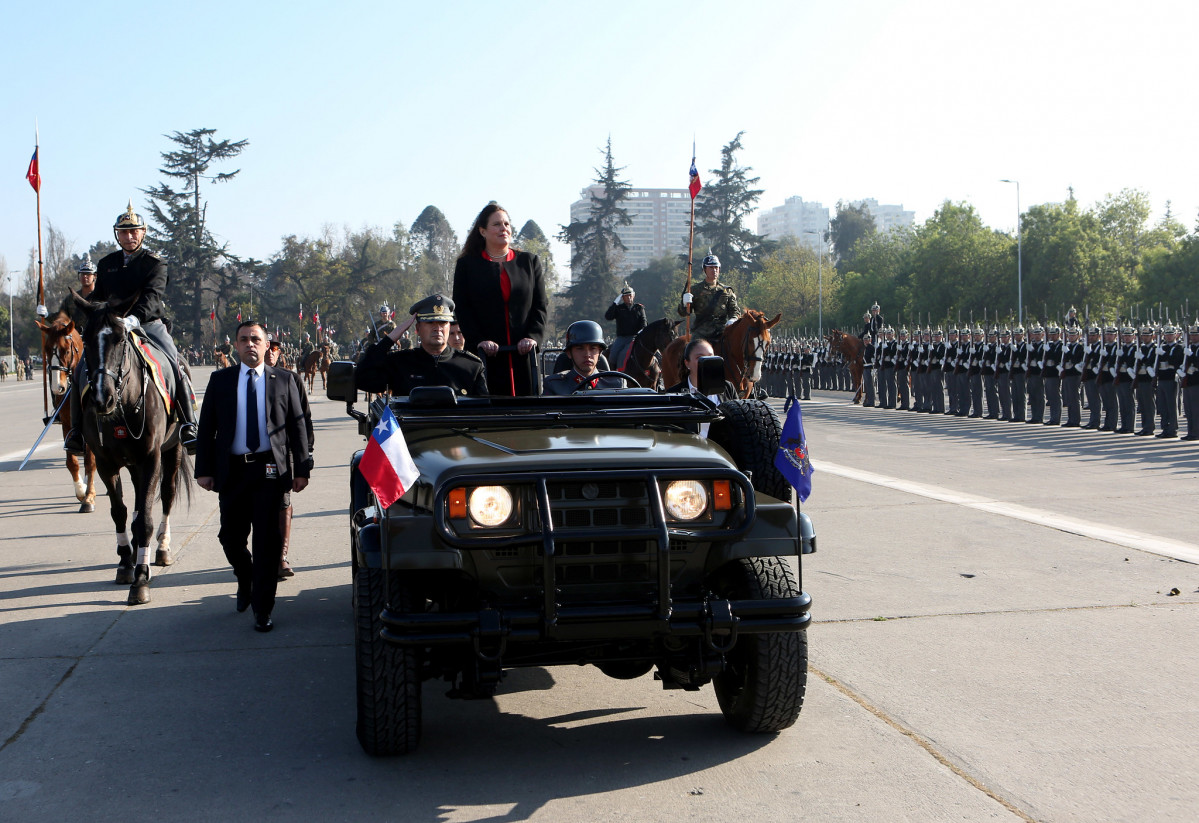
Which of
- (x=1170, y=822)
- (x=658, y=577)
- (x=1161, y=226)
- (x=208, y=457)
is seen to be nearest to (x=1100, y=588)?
(x=1170, y=822)

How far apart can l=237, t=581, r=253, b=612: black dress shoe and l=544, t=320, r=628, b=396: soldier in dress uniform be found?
2257 mm

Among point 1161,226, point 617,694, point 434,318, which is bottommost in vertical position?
point 617,694

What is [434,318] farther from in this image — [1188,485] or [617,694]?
[1188,485]

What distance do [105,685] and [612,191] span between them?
328 feet

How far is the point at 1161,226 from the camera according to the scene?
77.9m

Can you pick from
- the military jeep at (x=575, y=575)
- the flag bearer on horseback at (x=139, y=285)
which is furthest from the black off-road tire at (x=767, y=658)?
the flag bearer on horseback at (x=139, y=285)

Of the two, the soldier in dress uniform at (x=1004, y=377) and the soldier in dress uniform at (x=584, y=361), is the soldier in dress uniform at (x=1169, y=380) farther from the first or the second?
the soldier in dress uniform at (x=584, y=361)

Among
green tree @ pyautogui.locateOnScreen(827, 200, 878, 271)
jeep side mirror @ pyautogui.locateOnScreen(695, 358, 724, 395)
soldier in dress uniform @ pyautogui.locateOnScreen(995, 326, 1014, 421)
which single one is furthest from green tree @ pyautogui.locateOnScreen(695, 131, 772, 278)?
jeep side mirror @ pyautogui.locateOnScreen(695, 358, 724, 395)

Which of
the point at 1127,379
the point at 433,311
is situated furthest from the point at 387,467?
the point at 1127,379

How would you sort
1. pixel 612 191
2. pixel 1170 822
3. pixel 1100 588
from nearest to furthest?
pixel 1170 822 → pixel 1100 588 → pixel 612 191

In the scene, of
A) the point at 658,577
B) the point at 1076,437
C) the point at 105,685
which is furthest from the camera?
the point at 1076,437

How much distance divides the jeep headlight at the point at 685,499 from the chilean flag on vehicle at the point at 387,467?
37.9 inches

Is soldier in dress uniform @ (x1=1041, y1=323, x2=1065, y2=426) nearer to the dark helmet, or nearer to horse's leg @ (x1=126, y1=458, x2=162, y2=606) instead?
the dark helmet

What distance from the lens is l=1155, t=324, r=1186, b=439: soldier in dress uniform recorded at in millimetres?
19359
